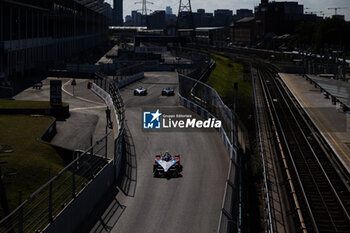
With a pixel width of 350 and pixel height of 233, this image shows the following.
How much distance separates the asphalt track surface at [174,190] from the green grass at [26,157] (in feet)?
11.3

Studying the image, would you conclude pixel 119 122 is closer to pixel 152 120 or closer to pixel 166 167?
pixel 152 120

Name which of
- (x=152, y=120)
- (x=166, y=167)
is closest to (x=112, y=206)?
(x=166, y=167)

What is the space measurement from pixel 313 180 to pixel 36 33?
184 feet

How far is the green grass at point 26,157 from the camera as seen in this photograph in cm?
1742

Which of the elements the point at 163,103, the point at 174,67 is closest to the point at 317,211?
the point at 163,103

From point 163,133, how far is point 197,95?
9587 millimetres

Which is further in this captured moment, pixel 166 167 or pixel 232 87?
pixel 232 87

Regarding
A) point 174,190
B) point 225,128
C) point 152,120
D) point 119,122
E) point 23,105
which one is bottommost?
point 174,190

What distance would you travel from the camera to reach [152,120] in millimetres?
33844

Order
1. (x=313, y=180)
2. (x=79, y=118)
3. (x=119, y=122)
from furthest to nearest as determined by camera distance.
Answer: (x=79, y=118)
(x=119, y=122)
(x=313, y=180)

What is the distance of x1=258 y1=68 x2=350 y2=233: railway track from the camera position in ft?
59.3

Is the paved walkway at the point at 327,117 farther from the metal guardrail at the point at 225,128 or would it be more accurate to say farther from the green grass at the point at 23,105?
the green grass at the point at 23,105

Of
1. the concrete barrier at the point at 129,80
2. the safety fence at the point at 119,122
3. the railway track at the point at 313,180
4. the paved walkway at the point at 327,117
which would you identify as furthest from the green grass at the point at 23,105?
the paved walkway at the point at 327,117

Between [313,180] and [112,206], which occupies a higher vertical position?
[112,206]
